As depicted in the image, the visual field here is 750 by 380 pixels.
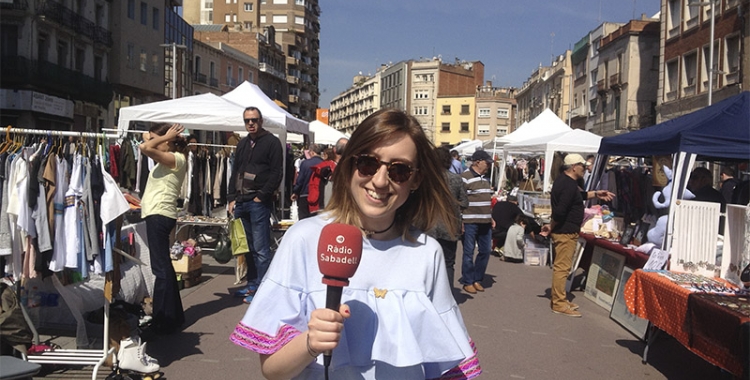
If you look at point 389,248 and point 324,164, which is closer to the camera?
point 389,248

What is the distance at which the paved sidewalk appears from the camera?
5.46 metres

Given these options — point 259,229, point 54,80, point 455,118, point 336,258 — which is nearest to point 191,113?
point 259,229

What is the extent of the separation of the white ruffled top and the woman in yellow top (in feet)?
13.7

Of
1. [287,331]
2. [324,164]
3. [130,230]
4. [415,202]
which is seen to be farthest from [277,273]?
[324,164]

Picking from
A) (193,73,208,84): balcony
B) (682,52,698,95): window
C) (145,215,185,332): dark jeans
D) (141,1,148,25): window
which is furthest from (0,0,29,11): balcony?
(682,52,698,95): window

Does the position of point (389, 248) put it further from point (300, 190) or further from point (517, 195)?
point (517, 195)

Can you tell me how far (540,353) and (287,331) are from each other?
4930 mm

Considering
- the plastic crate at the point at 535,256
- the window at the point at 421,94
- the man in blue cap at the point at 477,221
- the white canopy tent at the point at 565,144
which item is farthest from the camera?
the window at the point at 421,94

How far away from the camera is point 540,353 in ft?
20.4

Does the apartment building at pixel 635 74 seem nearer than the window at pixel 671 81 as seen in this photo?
No

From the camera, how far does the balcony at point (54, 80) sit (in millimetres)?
29859

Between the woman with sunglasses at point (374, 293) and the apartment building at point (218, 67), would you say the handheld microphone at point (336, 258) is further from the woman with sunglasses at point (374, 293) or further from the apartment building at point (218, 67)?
the apartment building at point (218, 67)

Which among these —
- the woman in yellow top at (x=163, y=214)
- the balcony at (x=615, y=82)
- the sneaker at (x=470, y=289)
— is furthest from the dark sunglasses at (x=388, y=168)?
the balcony at (x=615, y=82)

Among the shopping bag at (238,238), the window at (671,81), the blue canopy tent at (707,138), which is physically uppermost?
the window at (671,81)
